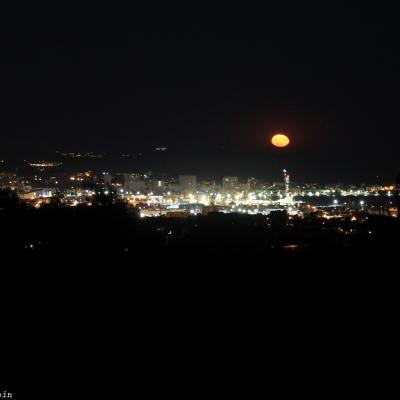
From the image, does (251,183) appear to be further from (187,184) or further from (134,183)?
(134,183)

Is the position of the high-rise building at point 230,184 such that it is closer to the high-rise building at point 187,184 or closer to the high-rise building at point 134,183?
the high-rise building at point 187,184

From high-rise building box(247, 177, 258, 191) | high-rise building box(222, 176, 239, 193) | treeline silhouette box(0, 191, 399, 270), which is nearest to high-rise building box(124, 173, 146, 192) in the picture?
high-rise building box(222, 176, 239, 193)

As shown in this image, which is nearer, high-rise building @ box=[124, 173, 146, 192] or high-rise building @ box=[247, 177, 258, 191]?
high-rise building @ box=[124, 173, 146, 192]

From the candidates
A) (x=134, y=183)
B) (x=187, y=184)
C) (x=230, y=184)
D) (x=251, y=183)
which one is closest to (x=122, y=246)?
(x=134, y=183)

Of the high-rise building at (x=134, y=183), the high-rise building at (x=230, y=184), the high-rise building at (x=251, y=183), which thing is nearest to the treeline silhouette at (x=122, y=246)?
the high-rise building at (x=134, y=183)

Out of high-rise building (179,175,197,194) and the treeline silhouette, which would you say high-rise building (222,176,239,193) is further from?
the treeline silhouette

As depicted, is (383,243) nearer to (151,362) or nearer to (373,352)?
(373,352)
